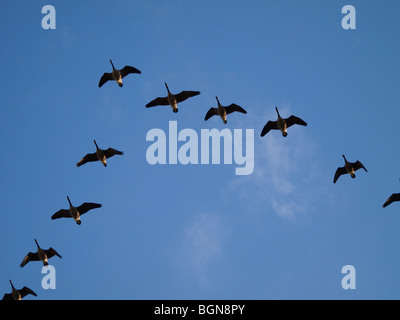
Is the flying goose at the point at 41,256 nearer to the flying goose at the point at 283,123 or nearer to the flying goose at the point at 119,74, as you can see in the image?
the flying goose at the point at 119,74

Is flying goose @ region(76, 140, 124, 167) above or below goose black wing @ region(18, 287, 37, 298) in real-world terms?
above

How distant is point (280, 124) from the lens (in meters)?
54.1

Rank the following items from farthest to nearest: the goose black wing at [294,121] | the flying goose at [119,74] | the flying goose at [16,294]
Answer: the goose black wing at [294,121], the flying goose at [119,74], the flying goose at [16,294]

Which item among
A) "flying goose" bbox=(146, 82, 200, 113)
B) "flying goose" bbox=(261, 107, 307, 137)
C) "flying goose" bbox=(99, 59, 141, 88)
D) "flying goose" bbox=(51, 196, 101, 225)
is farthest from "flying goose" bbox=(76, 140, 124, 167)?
"flying goose" bbox=(261, 107, 307, 137)

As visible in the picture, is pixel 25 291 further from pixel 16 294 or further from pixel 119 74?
pixel 119 74

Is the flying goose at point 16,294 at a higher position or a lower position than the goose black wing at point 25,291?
lower

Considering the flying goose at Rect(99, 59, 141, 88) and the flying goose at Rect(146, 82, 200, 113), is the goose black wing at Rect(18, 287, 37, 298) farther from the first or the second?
the flying goose at Rect(99, 59, 141, 88)

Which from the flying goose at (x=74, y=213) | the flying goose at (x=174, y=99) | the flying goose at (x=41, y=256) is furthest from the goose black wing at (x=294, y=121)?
the flying goose at (x=41, y=256)

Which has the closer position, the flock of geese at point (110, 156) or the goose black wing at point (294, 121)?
the flock of geese at point (110, 156)

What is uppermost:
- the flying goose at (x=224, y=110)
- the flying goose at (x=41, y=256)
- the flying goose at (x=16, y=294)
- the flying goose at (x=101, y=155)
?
the flying goose at (x=224, y=110)
